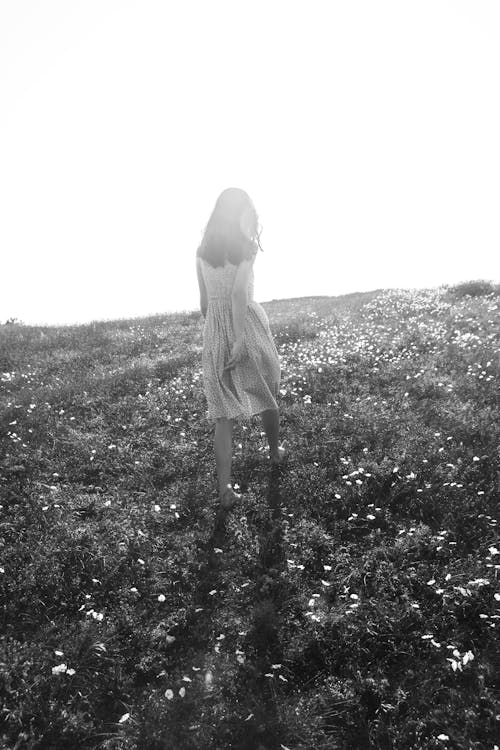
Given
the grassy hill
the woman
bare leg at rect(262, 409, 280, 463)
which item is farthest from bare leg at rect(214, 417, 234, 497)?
bare leg at rect(262, 409, 280, 463)

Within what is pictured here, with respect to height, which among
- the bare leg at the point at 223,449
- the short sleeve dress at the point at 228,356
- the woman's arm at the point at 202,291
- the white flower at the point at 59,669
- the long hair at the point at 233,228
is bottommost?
the white flower at the point at 59,669

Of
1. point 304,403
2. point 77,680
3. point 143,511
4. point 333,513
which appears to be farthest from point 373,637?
point 304,403

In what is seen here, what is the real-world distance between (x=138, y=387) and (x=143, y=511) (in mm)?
4120

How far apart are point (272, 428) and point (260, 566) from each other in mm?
1983

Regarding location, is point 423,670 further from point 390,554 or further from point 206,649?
point 206,649

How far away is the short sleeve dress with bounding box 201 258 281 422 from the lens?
6562 millimetres

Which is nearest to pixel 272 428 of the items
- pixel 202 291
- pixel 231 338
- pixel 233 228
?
pixel 231 338

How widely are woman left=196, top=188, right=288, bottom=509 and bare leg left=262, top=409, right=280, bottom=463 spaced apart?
29 mm

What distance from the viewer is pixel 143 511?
268 inches

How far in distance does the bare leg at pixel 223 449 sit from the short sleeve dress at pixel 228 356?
12 cm

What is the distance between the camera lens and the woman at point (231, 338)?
20.3 ft

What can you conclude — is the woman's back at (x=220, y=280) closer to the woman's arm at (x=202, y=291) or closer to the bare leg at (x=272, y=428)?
the woman's arm at (x=202, y=291)

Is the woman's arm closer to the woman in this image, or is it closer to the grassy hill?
the woman

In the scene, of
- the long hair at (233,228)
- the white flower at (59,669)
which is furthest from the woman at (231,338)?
the white flower at (59,669)
